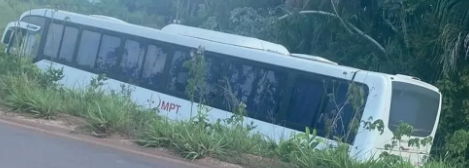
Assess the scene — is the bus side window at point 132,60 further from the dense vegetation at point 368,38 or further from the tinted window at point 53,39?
the dense vegetation at point 368,38

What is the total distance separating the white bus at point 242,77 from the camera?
52.1ft

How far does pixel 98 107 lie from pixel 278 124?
185 inches

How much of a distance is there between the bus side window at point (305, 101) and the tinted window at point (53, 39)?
713 cm

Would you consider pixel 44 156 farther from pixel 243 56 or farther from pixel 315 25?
pixel 315 25

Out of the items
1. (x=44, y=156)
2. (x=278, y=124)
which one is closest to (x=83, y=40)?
(x=278, y=124)

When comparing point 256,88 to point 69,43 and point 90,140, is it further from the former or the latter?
point 90,140

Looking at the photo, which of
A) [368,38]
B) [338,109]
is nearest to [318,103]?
[338,109]

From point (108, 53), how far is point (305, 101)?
572 centimetres

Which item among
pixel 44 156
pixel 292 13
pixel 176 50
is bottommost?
pixel 44 156

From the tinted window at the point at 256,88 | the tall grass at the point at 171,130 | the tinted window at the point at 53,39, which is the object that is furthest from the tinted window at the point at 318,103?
the tinted window at the point at 53,39

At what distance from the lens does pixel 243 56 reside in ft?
59.9

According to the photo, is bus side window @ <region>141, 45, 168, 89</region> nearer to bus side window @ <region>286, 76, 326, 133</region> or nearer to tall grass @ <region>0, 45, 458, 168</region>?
bus side window @ <region>286, 76, 326, 133</region>

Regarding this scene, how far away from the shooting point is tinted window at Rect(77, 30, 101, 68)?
21.1 m

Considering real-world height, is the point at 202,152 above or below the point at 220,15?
below
